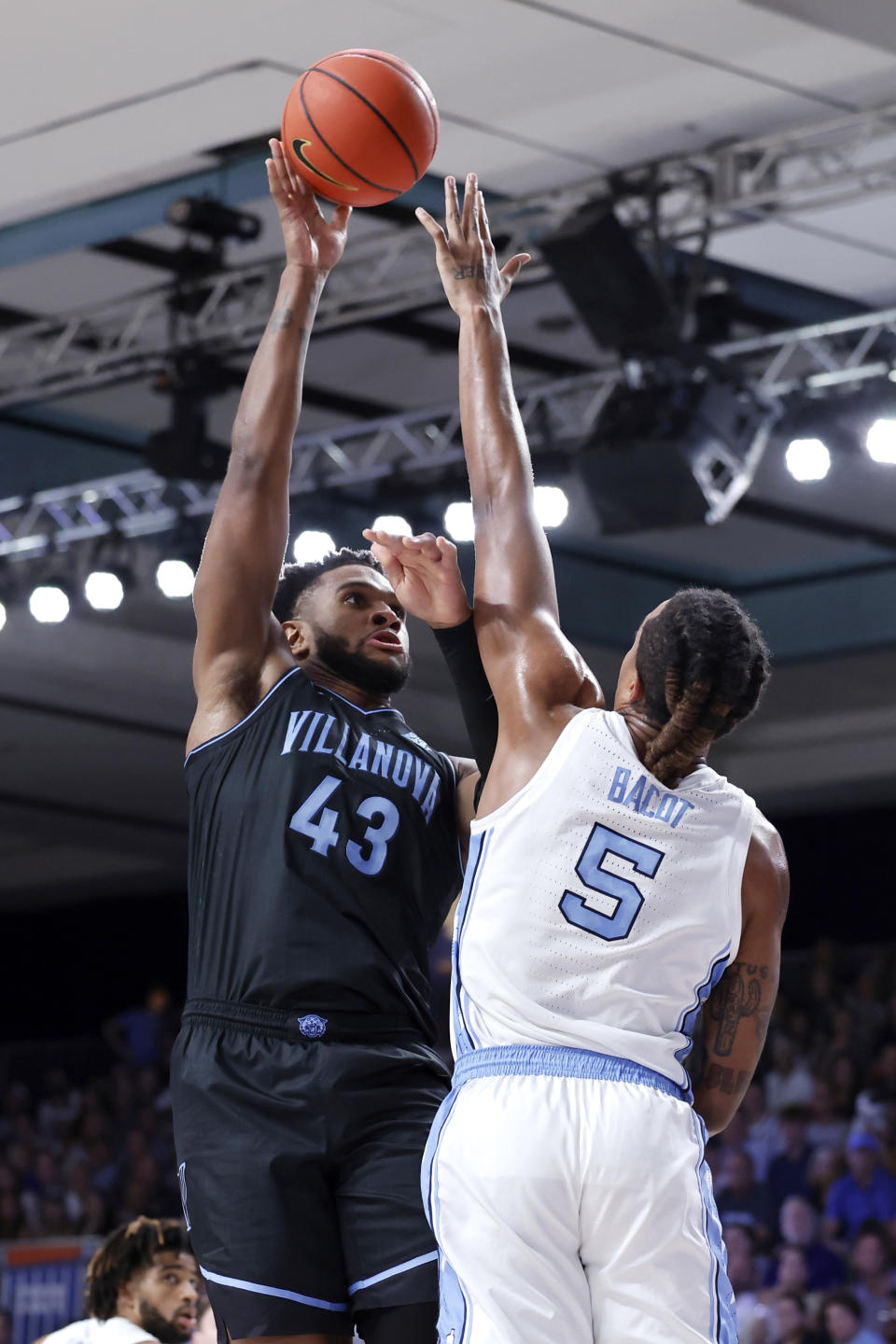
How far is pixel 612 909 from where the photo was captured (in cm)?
320

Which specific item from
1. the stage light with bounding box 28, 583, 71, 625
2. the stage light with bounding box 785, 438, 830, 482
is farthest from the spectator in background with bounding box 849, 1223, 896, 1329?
the stage light with bounding box 28, 583, 71, 625

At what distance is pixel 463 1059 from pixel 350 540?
31.1ft

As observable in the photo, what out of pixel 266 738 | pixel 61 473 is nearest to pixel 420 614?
pixel 266 738

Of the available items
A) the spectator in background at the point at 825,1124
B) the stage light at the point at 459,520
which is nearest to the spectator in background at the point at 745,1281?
the spectator in background at the point at 825,1124

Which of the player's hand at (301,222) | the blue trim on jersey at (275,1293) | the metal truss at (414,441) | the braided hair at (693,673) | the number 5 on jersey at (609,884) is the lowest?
the blue trim on jersey at (275,1293)

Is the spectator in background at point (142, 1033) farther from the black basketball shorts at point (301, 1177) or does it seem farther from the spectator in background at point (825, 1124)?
the black basketball shorts at point (301, 1177)

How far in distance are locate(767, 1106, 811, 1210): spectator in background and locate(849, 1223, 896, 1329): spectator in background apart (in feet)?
3.22

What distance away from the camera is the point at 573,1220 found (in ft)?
9.91

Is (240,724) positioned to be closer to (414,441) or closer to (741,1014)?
(741,1014)

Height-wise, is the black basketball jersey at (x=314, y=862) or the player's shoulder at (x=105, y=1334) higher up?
the black basketball jersey at (x=314, y=862)

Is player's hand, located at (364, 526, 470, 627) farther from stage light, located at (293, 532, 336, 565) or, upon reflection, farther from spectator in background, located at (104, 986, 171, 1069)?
spectator in background, located at (104, 986, 171, 1069)

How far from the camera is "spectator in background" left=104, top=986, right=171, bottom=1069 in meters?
18.4

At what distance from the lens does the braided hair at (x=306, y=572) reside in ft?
13.8

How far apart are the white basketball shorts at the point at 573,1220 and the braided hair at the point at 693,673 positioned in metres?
0.60
